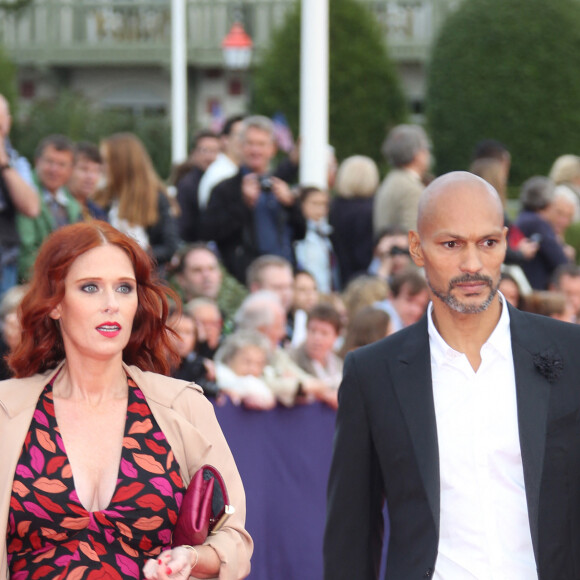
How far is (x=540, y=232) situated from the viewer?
409 inches

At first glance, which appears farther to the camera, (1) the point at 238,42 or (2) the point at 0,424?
(1) the point at 238,42

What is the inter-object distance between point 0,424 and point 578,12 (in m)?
19.2

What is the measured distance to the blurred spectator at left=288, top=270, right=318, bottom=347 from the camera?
9211 millimetres

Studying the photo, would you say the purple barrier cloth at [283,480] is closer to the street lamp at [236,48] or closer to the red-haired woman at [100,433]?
the red-haired woman at [100,433]

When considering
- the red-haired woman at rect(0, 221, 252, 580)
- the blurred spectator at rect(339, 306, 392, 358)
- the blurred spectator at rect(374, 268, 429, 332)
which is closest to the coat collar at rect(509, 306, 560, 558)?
the red-haired woman at rect(0, 221, 252, 580)

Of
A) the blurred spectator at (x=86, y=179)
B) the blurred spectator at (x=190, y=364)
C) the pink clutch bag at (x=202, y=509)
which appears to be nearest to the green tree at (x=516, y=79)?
the blurred spectator at (x=86, y=179)

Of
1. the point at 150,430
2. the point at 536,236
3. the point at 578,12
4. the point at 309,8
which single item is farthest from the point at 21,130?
the point at 150,430

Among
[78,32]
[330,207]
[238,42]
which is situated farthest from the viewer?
[78,32]

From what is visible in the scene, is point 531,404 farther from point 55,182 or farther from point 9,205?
point 55,182

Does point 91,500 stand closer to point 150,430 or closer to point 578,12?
point 150,430

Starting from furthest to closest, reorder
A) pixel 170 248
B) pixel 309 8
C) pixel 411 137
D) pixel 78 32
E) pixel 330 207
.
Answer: pixel 78 32 < pixel 309 8 < pixel 330 207 < pixel 411 137 < pixel 170 248

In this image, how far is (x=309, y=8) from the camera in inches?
457

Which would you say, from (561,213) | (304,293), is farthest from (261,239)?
(561,213)

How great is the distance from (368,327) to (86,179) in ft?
8.88
